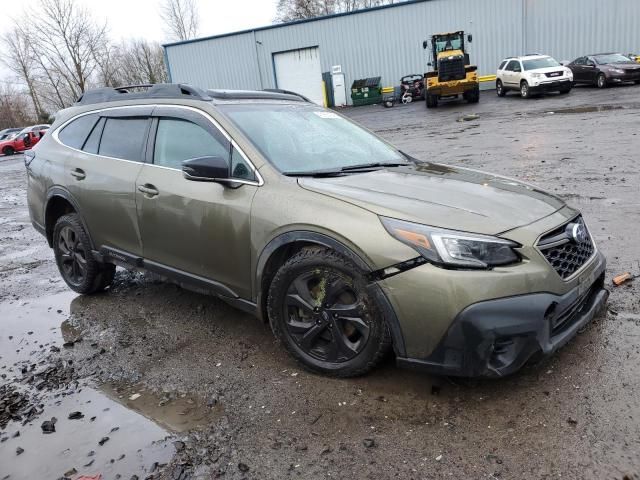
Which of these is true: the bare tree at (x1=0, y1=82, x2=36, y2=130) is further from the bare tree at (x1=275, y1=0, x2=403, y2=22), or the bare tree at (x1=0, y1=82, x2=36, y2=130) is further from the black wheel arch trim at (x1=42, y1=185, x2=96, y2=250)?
the black wheel arch trim at (x1=42, y1=185, x2=96, y2=250)

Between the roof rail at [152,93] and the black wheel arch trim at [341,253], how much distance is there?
1367 millimetres

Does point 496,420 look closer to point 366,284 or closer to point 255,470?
point 366,284

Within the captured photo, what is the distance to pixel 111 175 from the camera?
4.30m

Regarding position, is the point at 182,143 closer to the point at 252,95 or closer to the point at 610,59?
the point at 252,95

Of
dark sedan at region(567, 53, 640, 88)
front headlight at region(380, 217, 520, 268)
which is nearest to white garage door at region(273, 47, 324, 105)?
dark sedan at region(567, 53, 640, 88)

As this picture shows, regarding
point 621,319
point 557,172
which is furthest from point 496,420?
point 557,172

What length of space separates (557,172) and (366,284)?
22.8ft

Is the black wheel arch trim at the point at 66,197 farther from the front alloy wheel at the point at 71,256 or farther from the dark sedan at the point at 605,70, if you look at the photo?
the dark sedan at the point at 605,70

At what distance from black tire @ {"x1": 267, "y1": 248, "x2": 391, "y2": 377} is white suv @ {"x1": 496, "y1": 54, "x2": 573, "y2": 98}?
23790mm

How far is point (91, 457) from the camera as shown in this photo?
8.91 ft

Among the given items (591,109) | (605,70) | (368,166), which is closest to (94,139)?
(368,166)

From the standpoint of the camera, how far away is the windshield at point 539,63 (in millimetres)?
24125

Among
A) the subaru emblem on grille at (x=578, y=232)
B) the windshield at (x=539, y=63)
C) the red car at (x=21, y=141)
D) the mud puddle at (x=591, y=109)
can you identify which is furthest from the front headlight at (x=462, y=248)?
the red car at (x=21, y=141)

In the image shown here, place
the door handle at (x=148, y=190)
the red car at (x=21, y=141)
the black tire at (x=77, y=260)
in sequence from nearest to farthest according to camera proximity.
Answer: the door handle at (x=148, y=190) < the black tire at (x=77, y=260) < the red car at (x=21, y=141)
